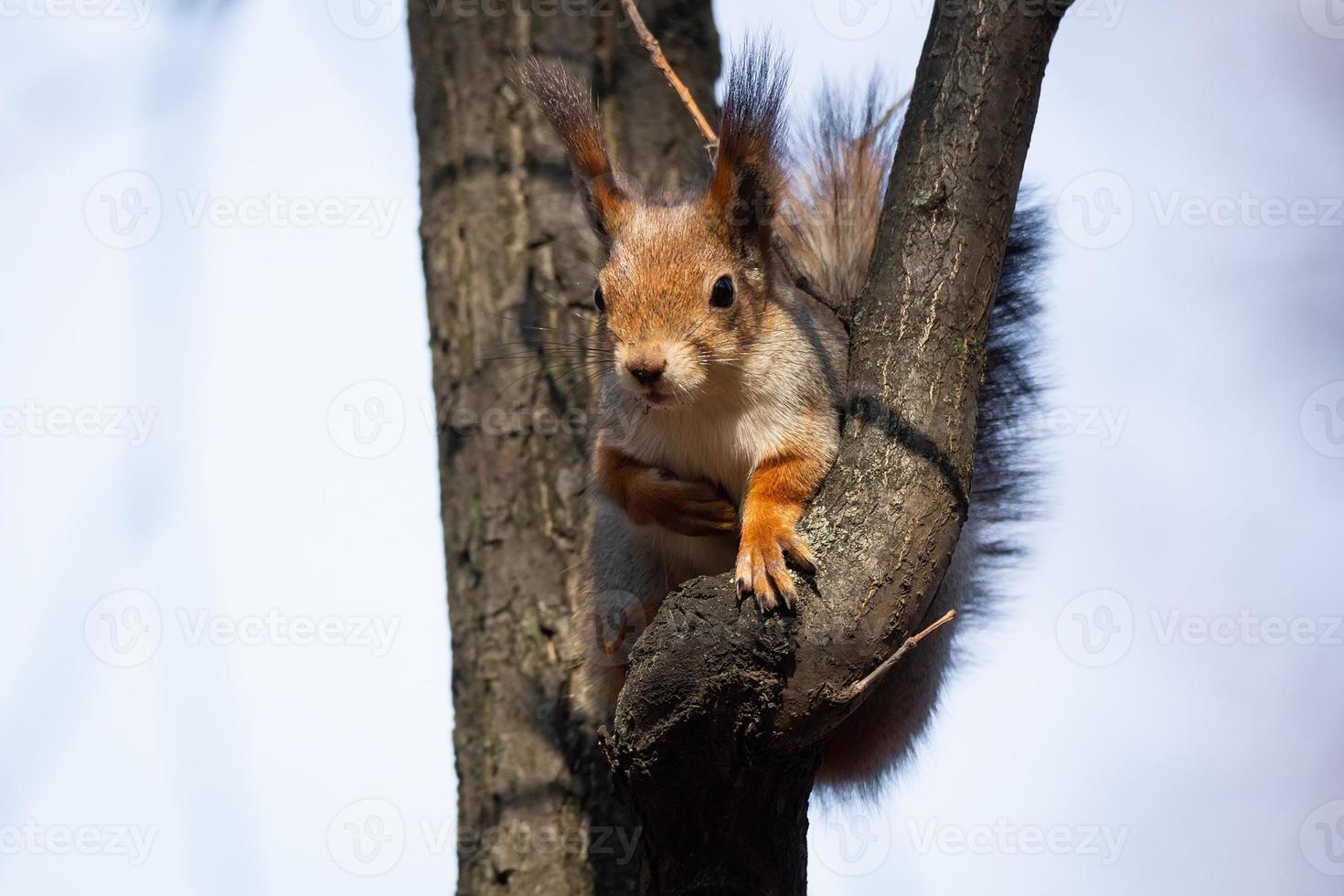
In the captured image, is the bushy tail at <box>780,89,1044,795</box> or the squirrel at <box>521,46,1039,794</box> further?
the bushy tail at <box>780,89,1044,795</box>


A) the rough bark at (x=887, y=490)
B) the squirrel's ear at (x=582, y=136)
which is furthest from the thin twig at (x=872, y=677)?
the squirrel's ear at (x=582, y=136)

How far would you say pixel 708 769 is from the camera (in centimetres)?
208

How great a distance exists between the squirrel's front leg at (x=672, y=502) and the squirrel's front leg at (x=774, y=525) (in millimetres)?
100

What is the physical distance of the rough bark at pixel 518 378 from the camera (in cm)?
290

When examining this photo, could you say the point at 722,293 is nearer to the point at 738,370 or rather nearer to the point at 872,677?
the point at 738,370

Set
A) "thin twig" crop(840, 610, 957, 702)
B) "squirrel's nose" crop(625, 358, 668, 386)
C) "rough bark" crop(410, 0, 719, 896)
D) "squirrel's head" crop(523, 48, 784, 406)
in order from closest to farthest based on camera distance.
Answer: "thin twig" crop(840, 610, 957, 702) → "squirrel's nose" crop(625, 358, 668, 386) → "squirrel's head" crop(523, 48, 784, 406) → "rough bark" crop(410, 0, 719, 896)

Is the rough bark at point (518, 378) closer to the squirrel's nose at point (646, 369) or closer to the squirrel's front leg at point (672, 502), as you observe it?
the squirrel's front leg at point (672, 502)

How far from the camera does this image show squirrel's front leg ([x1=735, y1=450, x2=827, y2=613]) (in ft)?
6.68

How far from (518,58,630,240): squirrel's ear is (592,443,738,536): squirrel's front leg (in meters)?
0.59

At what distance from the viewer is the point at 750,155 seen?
8.79 ft

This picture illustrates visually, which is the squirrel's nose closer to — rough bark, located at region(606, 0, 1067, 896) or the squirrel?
the squirrel

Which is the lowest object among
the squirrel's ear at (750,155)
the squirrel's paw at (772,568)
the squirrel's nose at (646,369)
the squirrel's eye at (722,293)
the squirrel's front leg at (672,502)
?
the squirrel's paw at (772,568)

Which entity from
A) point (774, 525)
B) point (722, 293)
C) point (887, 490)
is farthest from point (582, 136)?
point (887, 490)

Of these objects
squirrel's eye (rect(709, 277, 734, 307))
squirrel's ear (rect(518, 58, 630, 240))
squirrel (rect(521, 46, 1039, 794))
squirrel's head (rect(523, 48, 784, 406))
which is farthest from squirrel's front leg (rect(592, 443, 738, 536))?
squirrel's ear (rect(518, 58, 630, 240))
